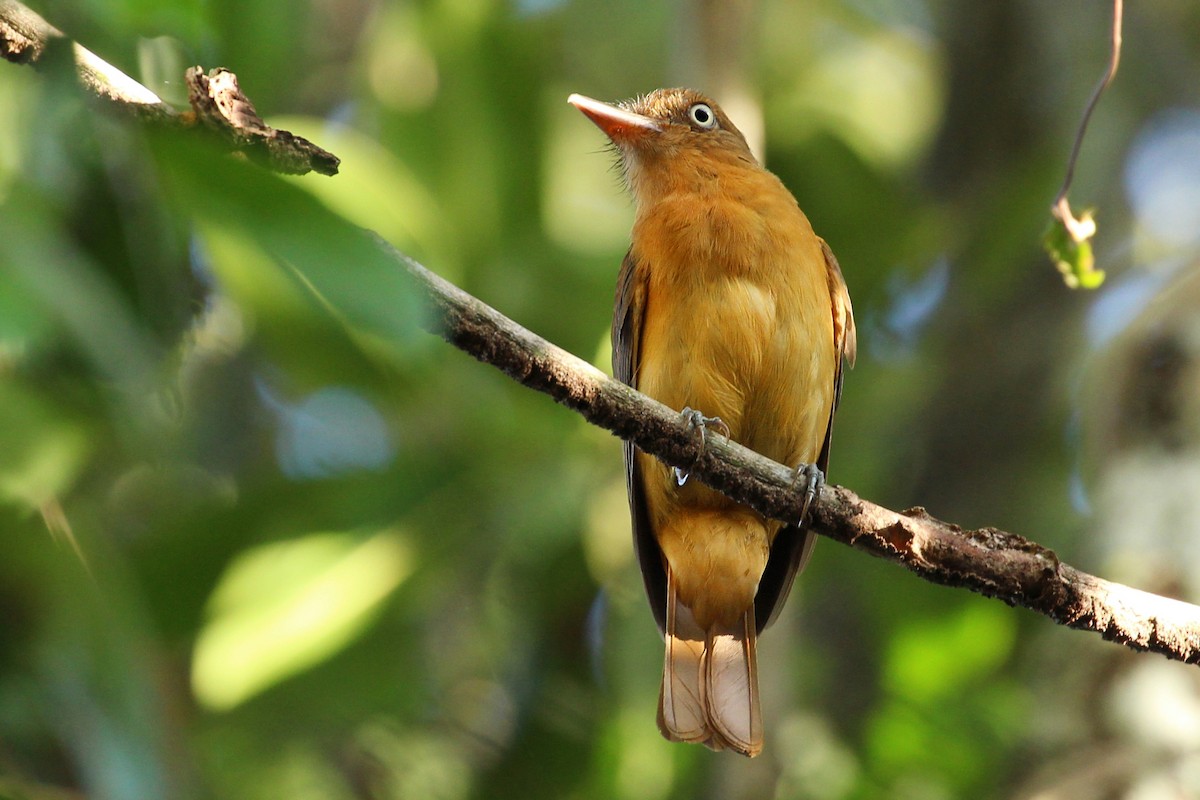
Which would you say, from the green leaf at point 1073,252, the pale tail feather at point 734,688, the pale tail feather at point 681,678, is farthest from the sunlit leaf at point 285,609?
the green leaf at point 1073,252

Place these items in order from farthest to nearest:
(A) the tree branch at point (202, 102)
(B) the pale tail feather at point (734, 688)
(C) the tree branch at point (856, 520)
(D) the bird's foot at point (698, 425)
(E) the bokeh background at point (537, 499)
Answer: (E) the bokeh background at point (537, 499)
(B) the pale tail feather at point (734, 688)
(D) the bird's foot at point (698, 425)
(C) the tree branch at point (856, 520)
(A) the tree branch at point (202, 102)

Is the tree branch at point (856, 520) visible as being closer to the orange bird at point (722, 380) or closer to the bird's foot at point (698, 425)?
the bird's foot at point (698, 425)

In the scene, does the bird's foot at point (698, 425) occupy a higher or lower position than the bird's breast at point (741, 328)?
lower

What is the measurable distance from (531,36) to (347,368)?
78.7 inches

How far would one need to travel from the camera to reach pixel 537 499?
510cm

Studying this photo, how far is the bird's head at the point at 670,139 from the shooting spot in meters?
4.78

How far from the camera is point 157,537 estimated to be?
14.5 feet

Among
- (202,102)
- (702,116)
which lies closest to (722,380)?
(702,116)

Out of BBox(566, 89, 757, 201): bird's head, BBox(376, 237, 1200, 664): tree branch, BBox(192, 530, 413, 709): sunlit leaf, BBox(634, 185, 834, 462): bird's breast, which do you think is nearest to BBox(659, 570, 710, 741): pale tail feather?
BBox(634, 185, 834, 462): bird's breast

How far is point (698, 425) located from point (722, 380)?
1214 mm

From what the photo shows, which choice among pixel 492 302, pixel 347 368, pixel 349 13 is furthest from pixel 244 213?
pixel 349 13

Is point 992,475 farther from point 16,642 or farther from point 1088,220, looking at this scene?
point 16,642

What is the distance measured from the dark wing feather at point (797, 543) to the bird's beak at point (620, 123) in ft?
2.62

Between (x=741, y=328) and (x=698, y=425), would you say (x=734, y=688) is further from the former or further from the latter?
(x=698, y=425)
